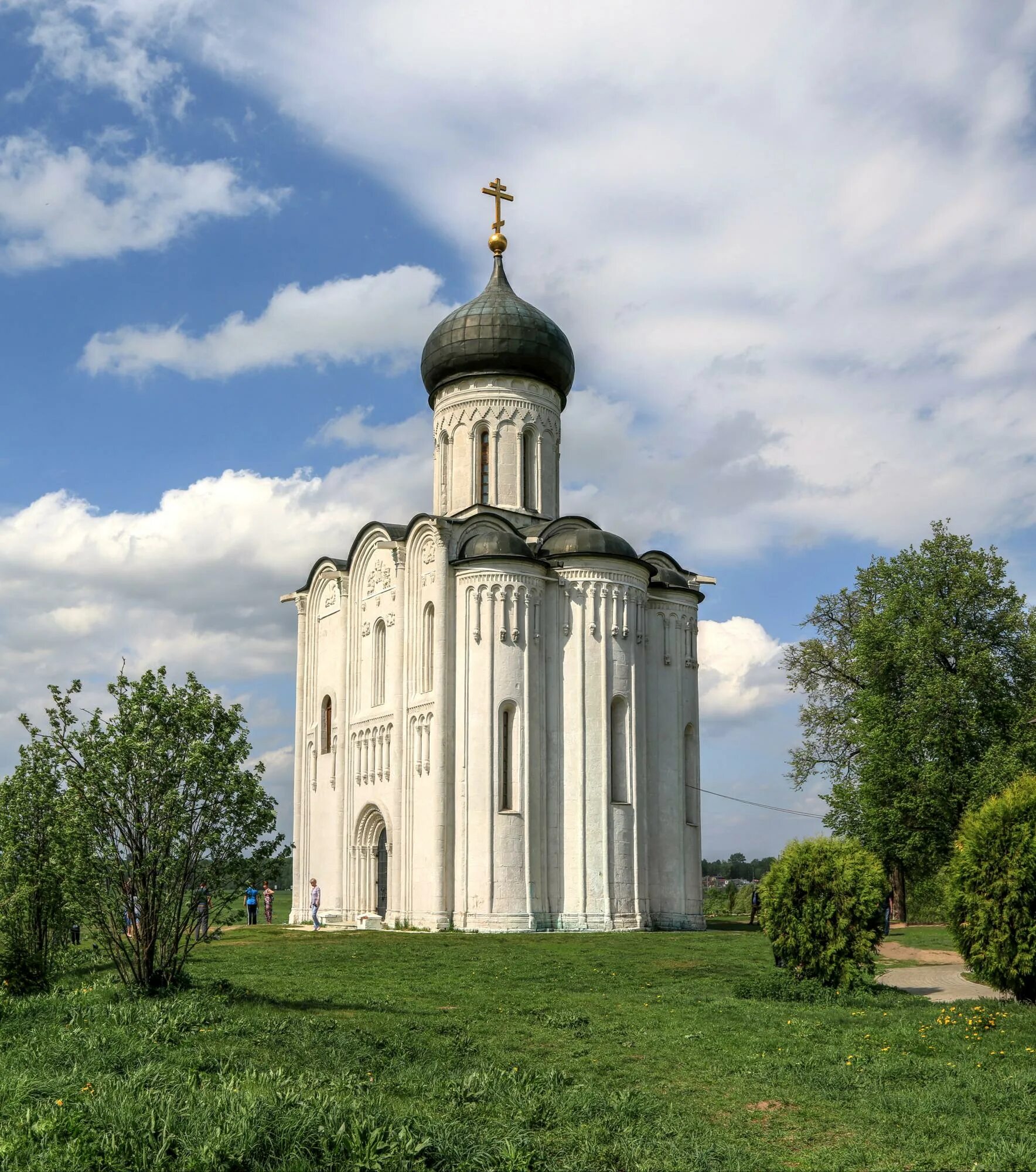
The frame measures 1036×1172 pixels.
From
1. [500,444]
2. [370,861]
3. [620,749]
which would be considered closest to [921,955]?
[620,749]

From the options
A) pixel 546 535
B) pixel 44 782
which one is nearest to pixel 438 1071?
pixel 44 782

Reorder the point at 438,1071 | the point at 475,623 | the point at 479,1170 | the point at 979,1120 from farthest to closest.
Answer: the point at 475,623
the point at 438,1071
the point at 979,1120
the point at 479,1170

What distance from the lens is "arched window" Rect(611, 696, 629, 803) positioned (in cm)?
2450

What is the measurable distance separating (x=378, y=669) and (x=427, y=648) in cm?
265

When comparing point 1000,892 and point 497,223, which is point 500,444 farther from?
point 1000,892

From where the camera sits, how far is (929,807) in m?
24.7

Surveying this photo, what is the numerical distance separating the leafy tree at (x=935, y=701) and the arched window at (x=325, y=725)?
1237cm

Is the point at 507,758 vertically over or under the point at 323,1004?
over

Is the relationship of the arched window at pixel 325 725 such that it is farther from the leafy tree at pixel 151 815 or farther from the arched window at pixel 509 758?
the leafy tree at pixel 151 815

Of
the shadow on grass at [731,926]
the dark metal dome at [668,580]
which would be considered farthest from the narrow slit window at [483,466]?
the shadow on grass at [731,926]

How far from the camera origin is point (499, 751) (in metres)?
23.8

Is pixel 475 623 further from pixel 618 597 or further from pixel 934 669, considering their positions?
pixel 934 669

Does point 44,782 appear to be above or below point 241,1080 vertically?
above

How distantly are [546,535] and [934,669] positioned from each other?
9000 mm
